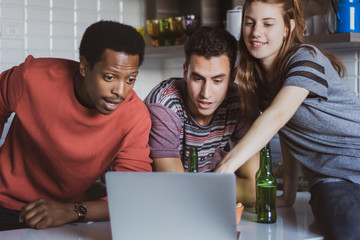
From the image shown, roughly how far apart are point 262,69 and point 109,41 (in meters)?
0.51

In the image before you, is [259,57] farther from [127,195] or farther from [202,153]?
[127,195]

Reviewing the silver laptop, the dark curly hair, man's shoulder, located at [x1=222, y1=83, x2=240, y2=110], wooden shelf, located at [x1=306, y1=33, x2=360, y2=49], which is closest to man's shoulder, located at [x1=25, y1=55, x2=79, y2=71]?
the dark curly hair

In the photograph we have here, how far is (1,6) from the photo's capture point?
2854mm

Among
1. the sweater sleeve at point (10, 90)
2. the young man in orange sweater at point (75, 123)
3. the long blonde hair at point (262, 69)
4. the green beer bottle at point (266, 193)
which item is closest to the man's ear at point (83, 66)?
the young man in orange sweater at point (75, 123)

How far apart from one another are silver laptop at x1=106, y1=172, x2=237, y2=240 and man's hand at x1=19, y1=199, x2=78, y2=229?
26 centimetres

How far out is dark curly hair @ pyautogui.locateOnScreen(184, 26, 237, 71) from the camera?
Result: 163 centimetres

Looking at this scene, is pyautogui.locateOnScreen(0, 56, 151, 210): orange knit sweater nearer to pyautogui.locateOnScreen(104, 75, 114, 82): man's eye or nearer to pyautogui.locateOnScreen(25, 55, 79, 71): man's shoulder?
pyautogui.locateOnScreen(25, 55, 79, 71): man's shoulder

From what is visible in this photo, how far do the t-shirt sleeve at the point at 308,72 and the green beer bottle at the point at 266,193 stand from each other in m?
0.21

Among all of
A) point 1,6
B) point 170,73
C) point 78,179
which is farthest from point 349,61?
point 1,6

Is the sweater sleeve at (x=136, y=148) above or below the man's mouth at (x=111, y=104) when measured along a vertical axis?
below

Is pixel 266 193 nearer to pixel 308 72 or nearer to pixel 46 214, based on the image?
pixel 308 72

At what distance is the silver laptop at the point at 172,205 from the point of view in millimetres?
990

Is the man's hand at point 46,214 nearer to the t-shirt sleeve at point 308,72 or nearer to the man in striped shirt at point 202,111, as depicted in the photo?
the man in striped shirt at point 202,111

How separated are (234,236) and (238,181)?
66 cm
